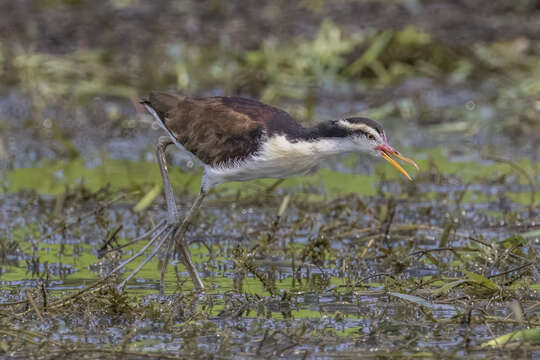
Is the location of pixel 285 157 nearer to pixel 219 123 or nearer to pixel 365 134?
pixel 365 134

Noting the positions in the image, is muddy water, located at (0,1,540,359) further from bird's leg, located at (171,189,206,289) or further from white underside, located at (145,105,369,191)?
white underside, located at (145,105,369,191)

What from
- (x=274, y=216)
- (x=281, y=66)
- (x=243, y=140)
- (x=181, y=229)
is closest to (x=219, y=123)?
(x=243, y=140)

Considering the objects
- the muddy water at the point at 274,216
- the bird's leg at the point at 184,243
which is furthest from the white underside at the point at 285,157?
the muddy water at the point at 274,216

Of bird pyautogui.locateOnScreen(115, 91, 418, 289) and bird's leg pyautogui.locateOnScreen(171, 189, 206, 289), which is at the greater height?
bird pyautogui.locateOnScreen(115, 91, 418, 289)

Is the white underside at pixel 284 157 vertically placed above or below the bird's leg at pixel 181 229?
above

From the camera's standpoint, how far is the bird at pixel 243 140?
613 centimetres

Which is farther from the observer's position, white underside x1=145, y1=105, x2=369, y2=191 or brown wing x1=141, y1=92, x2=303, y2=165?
brown wing x1=141, y1=92, x2=303, y2=165

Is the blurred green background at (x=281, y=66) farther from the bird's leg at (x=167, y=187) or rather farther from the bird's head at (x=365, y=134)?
the bird's head at (x=365, y=134)

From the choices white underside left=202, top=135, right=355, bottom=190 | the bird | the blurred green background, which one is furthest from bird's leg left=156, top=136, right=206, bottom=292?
the blurred green background

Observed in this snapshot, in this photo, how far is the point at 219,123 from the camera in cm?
669

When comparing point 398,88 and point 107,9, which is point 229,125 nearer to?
point 398,88

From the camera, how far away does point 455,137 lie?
11.6 meters

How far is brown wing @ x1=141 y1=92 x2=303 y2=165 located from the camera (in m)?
6.44

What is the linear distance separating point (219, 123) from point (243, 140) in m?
0.29
